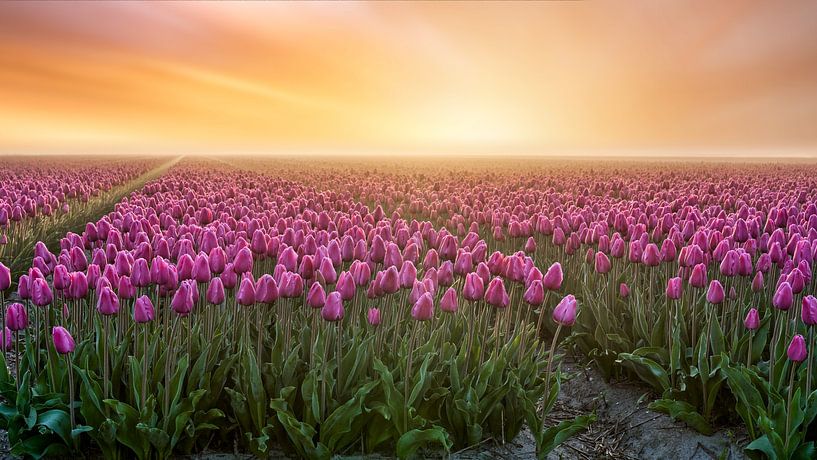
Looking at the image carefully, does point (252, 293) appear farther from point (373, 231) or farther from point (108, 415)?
point (373, 231)

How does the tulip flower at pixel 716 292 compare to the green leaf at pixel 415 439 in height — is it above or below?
above

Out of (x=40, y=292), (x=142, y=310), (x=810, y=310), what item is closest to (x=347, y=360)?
(x=142, y=310)

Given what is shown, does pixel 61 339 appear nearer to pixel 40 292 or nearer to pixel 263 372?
pixel 40 292

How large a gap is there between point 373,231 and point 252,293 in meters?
2.35

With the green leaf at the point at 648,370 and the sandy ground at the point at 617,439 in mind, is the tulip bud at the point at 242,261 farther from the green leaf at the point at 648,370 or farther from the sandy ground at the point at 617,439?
the green leaf at the point at 648,370

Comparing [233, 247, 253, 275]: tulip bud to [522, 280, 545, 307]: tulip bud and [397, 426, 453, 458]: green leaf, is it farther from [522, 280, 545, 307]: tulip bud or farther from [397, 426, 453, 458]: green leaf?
[522, 280, 545, 307]: tulip bud

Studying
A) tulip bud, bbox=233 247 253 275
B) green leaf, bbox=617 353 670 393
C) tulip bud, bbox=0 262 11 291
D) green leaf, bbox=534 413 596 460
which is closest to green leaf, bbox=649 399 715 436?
green leaf, bbox=617 353 670 393

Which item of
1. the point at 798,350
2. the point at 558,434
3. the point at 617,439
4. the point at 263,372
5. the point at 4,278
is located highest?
the point at 4,278

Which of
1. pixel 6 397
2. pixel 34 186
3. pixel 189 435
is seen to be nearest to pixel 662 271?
pixel 189 435

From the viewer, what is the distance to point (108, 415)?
12.9ft

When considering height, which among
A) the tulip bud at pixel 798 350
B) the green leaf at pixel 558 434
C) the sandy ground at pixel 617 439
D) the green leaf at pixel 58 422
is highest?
the tulip bud at pixel 798 350

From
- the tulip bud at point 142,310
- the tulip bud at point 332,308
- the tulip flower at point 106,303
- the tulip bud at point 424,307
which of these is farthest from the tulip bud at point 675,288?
the tulip flower at point 106,303

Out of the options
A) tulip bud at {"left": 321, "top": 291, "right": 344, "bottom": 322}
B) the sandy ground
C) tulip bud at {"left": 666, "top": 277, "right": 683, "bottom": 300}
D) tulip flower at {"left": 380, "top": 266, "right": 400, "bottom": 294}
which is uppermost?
tulip flower at {"left": 380, "top": 266, "right": 400, "bottom": 294}

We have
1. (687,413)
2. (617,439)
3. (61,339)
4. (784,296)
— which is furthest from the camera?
(617,439)
